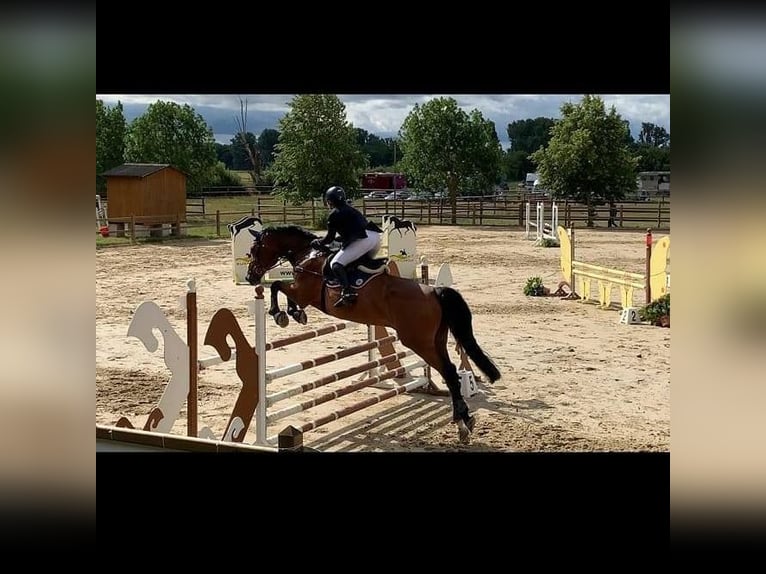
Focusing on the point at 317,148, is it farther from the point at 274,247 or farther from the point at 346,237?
the point at 346,237

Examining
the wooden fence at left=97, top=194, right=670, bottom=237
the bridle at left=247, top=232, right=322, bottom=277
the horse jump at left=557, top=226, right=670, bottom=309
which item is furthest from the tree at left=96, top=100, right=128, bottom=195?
the bridle at left=247, top=232, right=322, bottom=277

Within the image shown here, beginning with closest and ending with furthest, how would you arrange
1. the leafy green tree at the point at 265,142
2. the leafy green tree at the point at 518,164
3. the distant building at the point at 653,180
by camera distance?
1. the leafy green tree at the point at 265,142
2. the distant building at the point at 653,180
3. the leafy green tree at the point at 518,164

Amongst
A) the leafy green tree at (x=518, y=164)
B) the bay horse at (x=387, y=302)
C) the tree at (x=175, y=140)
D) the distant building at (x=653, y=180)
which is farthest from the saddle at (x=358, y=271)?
the leafy green tree at (x=518, y=164)

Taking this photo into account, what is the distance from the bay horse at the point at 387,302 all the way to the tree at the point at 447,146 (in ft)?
76.8

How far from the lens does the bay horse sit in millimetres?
4465

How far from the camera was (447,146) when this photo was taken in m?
28.1

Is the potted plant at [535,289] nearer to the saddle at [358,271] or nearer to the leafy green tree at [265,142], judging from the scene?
the saddle at [358,271]

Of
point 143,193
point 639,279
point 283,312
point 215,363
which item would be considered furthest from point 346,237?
point 143,193

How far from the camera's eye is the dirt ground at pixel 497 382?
16.1ft

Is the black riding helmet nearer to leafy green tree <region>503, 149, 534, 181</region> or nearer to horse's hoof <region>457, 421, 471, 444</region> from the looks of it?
horse's hoof <region>457, 421, 471, 444</region>

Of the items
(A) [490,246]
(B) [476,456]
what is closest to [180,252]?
(A) [490,246]

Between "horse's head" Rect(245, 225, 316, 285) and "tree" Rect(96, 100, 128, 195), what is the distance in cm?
2352
